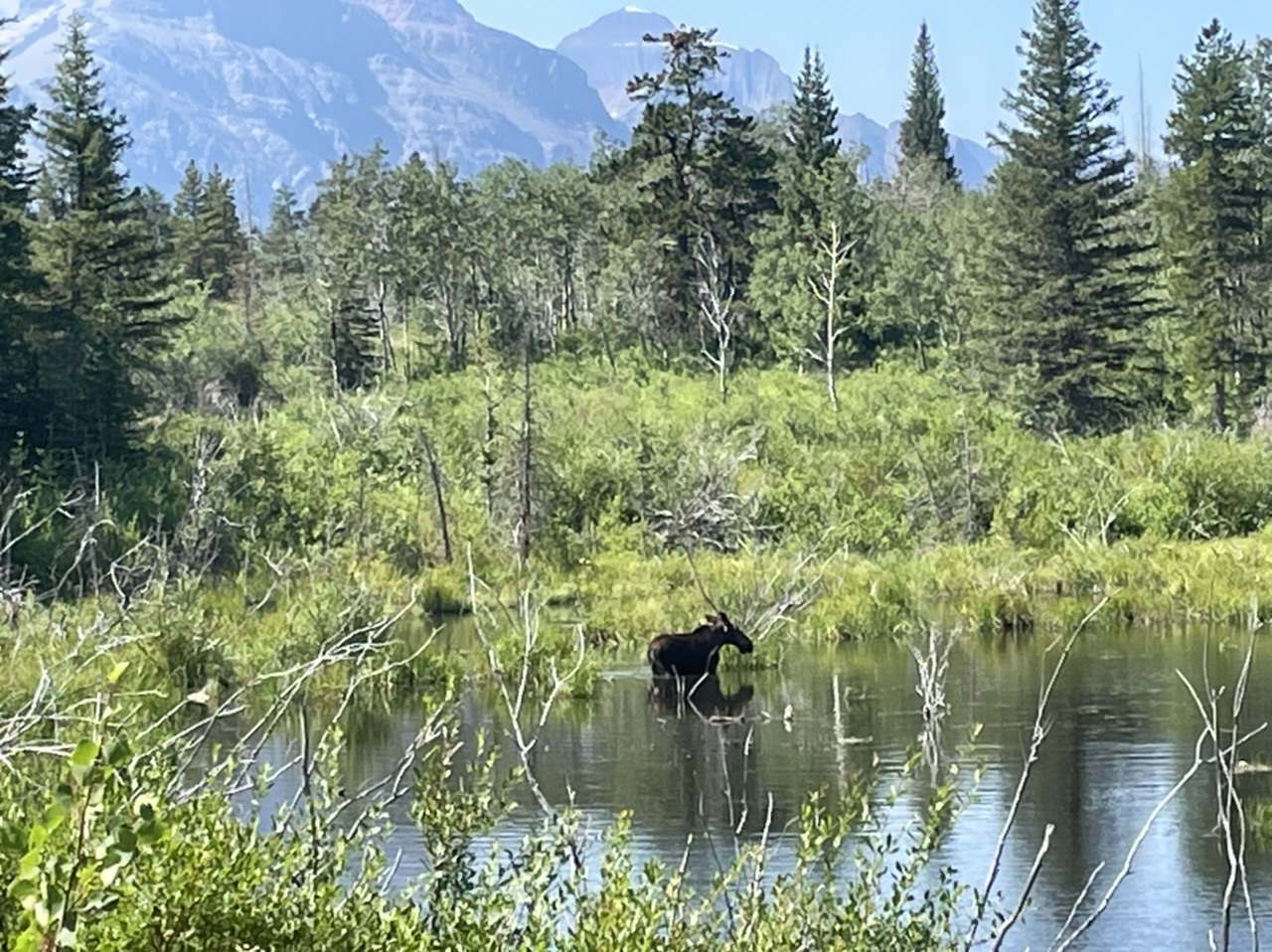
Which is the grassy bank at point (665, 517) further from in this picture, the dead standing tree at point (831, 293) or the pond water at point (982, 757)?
the pond water at point (982, 757)

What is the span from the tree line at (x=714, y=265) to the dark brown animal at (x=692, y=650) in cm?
1542

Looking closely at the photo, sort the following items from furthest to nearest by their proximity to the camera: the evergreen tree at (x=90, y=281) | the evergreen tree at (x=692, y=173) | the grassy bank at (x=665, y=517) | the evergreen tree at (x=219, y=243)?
the evergreen tree at (x=219, y=243), the evergreen tree at (x=692, y=173), the evergreen tree at (x=90, y=281), the grassy bank at (x=665, y=517)

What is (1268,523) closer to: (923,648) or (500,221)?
(923,648)

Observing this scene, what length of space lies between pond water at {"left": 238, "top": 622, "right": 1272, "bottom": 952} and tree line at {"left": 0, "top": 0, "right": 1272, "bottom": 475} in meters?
16.7

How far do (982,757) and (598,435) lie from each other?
1186 inches

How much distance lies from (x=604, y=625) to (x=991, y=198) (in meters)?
26.8

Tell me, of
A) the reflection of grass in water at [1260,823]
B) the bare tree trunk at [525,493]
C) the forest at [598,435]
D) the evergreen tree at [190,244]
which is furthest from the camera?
the evergreen tree at [190,244]

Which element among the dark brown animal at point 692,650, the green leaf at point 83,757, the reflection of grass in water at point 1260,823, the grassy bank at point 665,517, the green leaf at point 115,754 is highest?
the grassy bank at point 665,517

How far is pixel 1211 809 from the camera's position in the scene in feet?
49.0

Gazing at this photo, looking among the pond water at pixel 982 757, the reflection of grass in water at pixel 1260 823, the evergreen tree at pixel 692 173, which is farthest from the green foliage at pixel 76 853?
the evergreen tree at pixel 692 173

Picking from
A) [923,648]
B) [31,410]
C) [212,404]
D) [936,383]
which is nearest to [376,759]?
[923,648]

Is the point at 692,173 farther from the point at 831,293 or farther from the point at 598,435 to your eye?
the point at 598,435

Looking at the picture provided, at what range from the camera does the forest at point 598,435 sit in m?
6.63

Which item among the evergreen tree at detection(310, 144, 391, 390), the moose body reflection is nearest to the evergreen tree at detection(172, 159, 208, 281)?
the evergreen tree at detection(310, 144, 391, 390)
